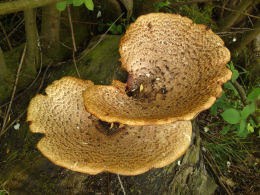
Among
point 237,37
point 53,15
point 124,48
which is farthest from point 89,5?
point 237,37

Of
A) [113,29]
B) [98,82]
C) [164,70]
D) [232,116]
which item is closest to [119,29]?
[113,29]

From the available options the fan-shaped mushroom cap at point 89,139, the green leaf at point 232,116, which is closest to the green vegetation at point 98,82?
the green leaf at point 232,116

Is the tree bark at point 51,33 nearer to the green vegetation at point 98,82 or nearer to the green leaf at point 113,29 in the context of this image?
the green vegetation at point 98,82

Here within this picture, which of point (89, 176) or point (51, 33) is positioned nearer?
point (89, 176)

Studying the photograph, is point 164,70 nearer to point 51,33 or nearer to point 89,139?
point 89,139

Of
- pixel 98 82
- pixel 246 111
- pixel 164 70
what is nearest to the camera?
pixel 246 111

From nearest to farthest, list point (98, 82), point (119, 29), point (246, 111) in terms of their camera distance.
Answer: point (246, 111) < point (98, 82) < point (119, 29)

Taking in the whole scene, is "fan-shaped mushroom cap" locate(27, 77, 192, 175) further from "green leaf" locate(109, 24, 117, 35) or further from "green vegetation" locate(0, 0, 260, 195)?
"green leaf" locate(109, 24, 117, 35)
